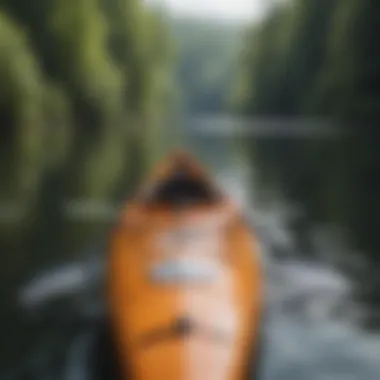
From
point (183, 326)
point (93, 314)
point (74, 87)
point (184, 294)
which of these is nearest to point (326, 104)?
point (74, 87)

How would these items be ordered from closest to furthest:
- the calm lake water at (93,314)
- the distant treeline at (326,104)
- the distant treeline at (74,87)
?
1. the calm lake water at (93,314)
2. the distant treeline at (326,104)
3. the distant treeline at (74,87)

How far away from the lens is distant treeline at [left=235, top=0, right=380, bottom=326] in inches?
415

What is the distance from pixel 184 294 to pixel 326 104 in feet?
99.9

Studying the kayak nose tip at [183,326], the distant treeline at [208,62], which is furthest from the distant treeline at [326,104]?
the distant treeline at [208,62]

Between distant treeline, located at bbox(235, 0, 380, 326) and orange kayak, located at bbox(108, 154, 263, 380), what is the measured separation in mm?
1292

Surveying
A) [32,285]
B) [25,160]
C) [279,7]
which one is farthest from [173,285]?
[279,7]

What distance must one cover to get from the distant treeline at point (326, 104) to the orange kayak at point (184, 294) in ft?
4.24

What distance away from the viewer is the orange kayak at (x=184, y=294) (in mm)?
4027

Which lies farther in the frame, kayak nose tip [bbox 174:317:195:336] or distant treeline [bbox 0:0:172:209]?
distant treeline [bbox 0:0:172:209]

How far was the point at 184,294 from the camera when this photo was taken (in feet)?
14.8

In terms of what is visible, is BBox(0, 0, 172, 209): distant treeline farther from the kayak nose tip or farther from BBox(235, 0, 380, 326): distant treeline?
the kayak nose tip

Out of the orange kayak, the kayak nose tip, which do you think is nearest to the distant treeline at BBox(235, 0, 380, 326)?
the orange kayak

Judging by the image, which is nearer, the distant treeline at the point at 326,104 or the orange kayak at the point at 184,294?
the orange kayak at the point at 184,294

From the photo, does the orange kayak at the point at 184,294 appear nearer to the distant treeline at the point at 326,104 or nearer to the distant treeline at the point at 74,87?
the distant treeline at the point at 326,104
